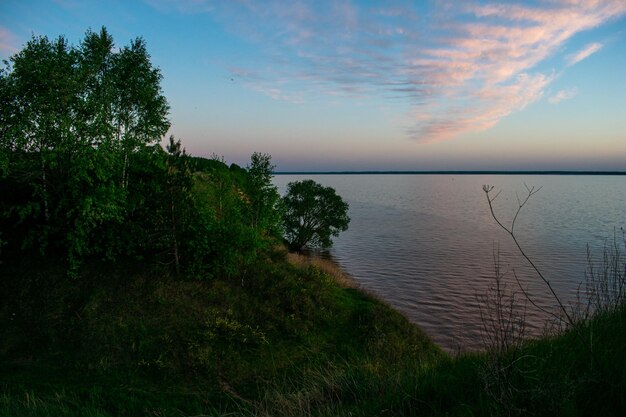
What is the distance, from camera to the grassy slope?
348 inches

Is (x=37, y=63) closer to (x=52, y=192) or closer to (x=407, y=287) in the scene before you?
(x=52, y=192)

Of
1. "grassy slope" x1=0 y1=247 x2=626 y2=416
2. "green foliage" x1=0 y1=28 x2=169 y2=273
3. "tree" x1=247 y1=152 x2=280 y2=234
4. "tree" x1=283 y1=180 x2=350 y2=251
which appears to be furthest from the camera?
"tree" x1=283 y1=180 x2=350 y2=251

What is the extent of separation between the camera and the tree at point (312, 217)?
49.2 metres

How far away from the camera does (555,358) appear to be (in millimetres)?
6504

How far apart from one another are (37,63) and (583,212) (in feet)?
311

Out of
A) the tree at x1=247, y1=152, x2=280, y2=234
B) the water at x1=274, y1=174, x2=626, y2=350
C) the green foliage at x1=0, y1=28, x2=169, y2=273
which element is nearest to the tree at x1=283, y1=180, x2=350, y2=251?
the water at x1=274, y1=174, x2=626, y2=350

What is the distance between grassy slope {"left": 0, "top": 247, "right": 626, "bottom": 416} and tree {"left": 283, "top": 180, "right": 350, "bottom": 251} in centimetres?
2196

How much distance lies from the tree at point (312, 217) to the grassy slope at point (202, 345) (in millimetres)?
21958

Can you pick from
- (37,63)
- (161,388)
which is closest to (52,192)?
(37,63)

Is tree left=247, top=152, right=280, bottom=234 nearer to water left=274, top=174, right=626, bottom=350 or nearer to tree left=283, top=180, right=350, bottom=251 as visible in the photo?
water left=274, top=174, right=626, bottom=350

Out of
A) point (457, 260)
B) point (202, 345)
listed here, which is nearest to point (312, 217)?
point (457, 260)

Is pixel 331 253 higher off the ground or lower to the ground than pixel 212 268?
lower

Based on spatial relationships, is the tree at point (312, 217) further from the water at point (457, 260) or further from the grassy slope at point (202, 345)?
the grassy slope at point (202, 345)

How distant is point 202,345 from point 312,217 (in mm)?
32341
